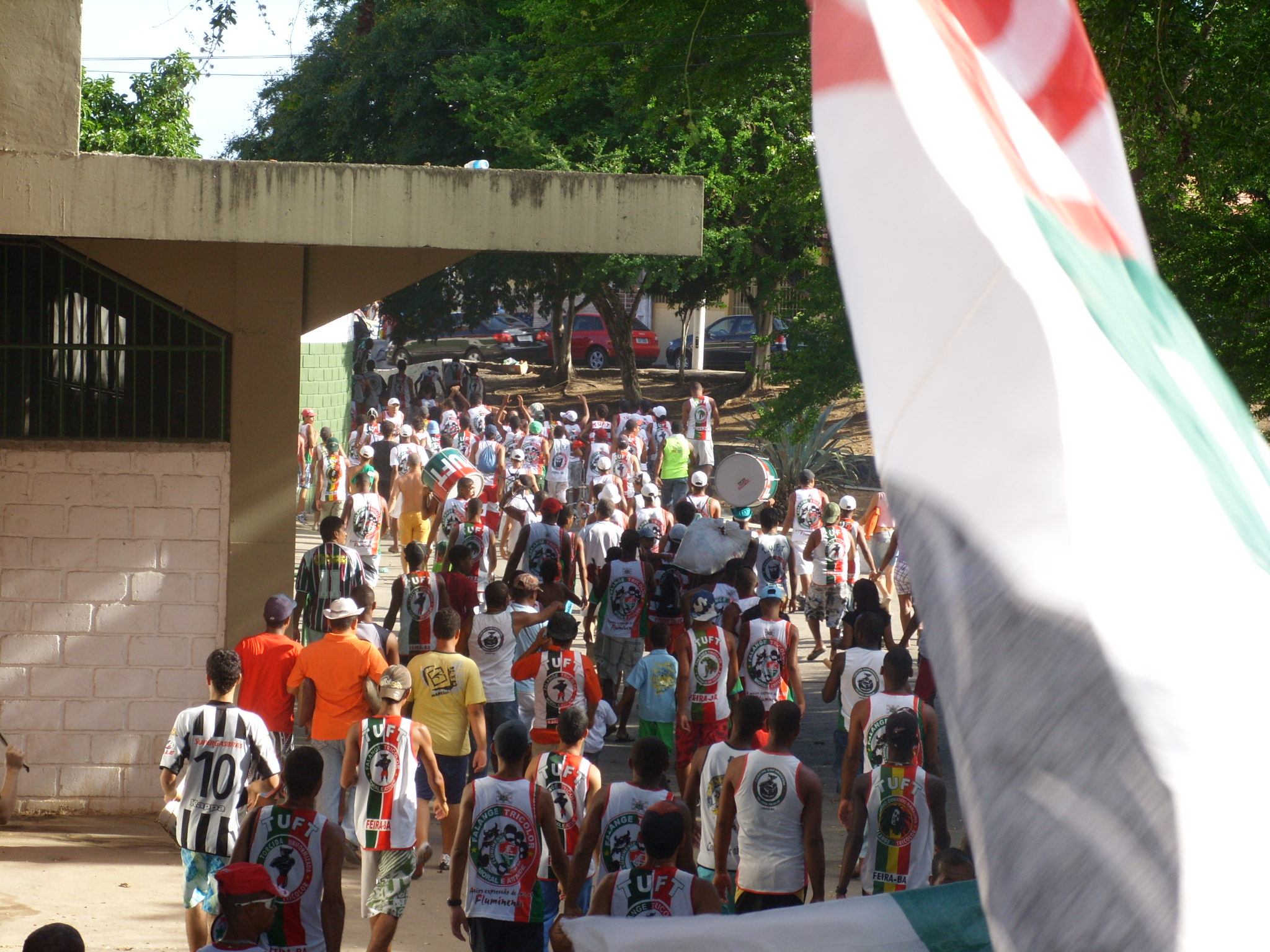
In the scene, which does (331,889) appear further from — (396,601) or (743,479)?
(743,479)

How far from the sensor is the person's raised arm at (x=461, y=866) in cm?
609

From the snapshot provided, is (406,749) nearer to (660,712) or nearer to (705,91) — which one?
(660,712)

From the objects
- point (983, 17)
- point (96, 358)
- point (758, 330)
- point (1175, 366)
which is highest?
point (758, 330)

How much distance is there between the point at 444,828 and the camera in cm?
833

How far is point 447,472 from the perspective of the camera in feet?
49.1

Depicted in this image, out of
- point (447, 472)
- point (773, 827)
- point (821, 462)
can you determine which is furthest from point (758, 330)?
point (773, 827)

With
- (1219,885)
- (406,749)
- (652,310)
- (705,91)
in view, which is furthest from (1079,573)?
(652,310)

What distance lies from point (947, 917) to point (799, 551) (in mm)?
14387

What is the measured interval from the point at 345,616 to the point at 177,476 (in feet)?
7.54

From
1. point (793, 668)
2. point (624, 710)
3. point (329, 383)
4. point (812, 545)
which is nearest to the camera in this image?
point (793, 668)

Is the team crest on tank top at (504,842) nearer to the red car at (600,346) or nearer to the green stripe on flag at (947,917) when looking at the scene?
the green stripe on flag at (947,917)

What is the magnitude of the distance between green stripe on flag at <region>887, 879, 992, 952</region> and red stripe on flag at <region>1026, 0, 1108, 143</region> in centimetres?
119

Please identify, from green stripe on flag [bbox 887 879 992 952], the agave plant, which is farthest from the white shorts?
green stripe on flag [bbox 887 879 992 952]

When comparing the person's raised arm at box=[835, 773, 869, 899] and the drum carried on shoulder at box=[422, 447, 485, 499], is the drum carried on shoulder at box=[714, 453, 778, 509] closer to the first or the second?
the drum carried on shoulder at box=[422, 447, 485, 499]
